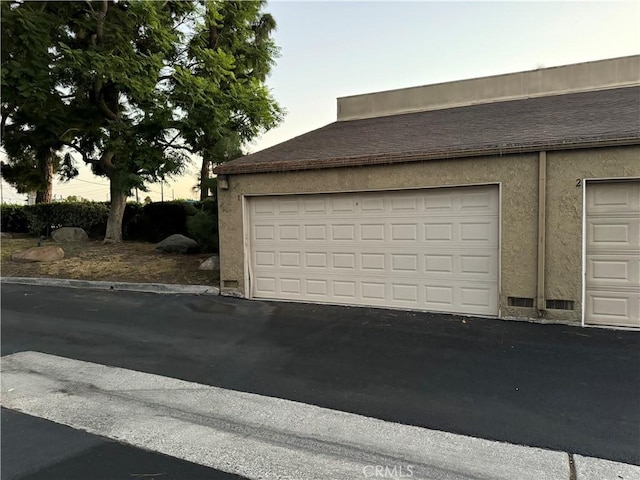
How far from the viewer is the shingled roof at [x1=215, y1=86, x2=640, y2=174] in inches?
263

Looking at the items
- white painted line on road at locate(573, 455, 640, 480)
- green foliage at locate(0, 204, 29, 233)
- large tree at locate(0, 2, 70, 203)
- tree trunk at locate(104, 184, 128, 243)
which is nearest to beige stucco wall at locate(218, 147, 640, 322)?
white painted line on road at locate(573, 455, 640, 480)

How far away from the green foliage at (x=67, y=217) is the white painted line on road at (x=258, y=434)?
1524 cm

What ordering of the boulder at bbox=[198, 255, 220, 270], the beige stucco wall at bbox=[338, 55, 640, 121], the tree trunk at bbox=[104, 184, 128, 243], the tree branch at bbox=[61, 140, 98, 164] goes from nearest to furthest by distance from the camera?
the beige stucco wall at bbox=[338, 55, 640, 121] < the boulder at bbox=[198, 255, 220, 270] < the tree trunk at bbox=[104, 184, 128, 243] < the tree branch at bbox=[61, 140, 98, 164]

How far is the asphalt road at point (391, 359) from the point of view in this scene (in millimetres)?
3611

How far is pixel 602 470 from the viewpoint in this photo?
112 inches

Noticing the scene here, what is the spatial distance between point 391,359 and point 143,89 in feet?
35.2

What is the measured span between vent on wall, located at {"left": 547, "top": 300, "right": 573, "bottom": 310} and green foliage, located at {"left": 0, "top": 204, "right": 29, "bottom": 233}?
22.3 m

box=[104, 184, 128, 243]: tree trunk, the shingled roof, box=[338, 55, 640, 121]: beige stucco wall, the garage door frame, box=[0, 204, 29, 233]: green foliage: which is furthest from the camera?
box=[0, 204, 29, 233]: green foliage

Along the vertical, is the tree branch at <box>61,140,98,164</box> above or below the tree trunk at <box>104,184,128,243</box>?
above

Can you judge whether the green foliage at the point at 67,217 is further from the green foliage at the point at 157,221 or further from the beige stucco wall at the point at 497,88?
the beige stucco wall at the point at 497,88

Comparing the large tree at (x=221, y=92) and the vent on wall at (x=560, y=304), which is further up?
the large tree at (x=221, y=92)

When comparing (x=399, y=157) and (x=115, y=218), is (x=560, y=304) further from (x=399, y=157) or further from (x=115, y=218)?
(x=115, y=218)

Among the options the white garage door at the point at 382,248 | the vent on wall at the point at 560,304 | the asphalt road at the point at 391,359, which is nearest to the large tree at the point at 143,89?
the white garage door at the point at 382,248

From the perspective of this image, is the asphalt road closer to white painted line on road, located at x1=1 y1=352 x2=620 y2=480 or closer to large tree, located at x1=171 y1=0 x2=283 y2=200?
white painted line on road, located at x1=1 y1=352 x2=620 y2=480
